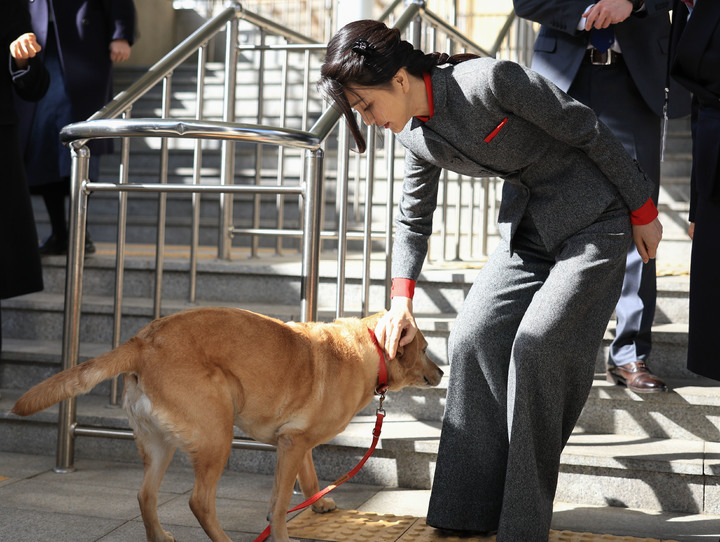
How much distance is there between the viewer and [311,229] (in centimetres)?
273

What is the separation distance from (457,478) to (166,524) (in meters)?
0.88

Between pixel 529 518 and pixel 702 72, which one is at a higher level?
pixel 702 72

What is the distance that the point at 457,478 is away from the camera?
2.31 m

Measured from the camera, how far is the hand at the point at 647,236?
7.00 ft

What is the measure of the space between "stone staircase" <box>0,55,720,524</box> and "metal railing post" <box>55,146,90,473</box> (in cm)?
18

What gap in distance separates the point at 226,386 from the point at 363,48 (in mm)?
929

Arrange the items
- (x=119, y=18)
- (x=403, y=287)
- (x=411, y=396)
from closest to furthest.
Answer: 1. (x=403, y=287)
2. (x=411, y=396)
3. (x=119, y=18)

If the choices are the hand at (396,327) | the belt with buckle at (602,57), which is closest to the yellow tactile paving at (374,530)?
the hand at (396,327)

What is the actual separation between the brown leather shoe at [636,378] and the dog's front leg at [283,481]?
1.29 meters

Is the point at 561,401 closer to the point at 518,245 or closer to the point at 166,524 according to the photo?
the point at 518,245

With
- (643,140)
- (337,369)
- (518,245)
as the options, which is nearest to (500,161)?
(518,245)

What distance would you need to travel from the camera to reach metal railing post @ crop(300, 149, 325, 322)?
2.72m

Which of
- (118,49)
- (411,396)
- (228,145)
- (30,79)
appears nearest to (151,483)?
(411,396)

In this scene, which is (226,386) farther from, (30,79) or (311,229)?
(30,79)
